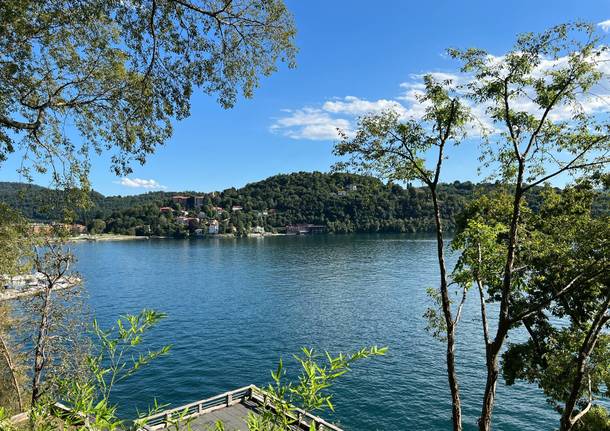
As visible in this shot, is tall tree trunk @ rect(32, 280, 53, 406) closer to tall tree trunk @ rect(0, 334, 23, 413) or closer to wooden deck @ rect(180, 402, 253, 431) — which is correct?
tall tree trunk @ rect(0, 334, 23, 413)

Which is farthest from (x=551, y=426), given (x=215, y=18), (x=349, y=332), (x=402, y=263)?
(x=402, y=263)

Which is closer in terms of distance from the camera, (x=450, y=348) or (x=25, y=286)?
(x=450, y=348)

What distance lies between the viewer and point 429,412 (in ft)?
76.5

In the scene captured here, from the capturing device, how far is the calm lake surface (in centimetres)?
2422

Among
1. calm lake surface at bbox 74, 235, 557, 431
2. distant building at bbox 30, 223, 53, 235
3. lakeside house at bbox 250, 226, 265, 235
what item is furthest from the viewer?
lakeside house at bbox 250, 226, 265, 235

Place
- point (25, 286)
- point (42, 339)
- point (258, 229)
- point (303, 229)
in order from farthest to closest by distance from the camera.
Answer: point (303, 229) < point (258, 229) < point (25, 286) < point (42, 339)

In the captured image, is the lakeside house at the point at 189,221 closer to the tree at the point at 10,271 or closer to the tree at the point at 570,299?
the tree at the point at 10,271

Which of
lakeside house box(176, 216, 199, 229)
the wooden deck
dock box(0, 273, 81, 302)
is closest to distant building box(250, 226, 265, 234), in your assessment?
lakeside house box(176, 216, 199, 229)

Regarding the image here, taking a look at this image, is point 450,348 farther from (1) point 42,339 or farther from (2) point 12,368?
(2) point 12,368

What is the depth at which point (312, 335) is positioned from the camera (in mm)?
37750

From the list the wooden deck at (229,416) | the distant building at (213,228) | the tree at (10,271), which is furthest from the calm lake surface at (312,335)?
the distant building at (213,228)

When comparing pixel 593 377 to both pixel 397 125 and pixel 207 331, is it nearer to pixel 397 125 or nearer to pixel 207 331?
pixel 397 125

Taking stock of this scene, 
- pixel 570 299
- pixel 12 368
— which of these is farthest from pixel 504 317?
pixel 12 368

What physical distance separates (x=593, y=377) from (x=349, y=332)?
83.1 feet
